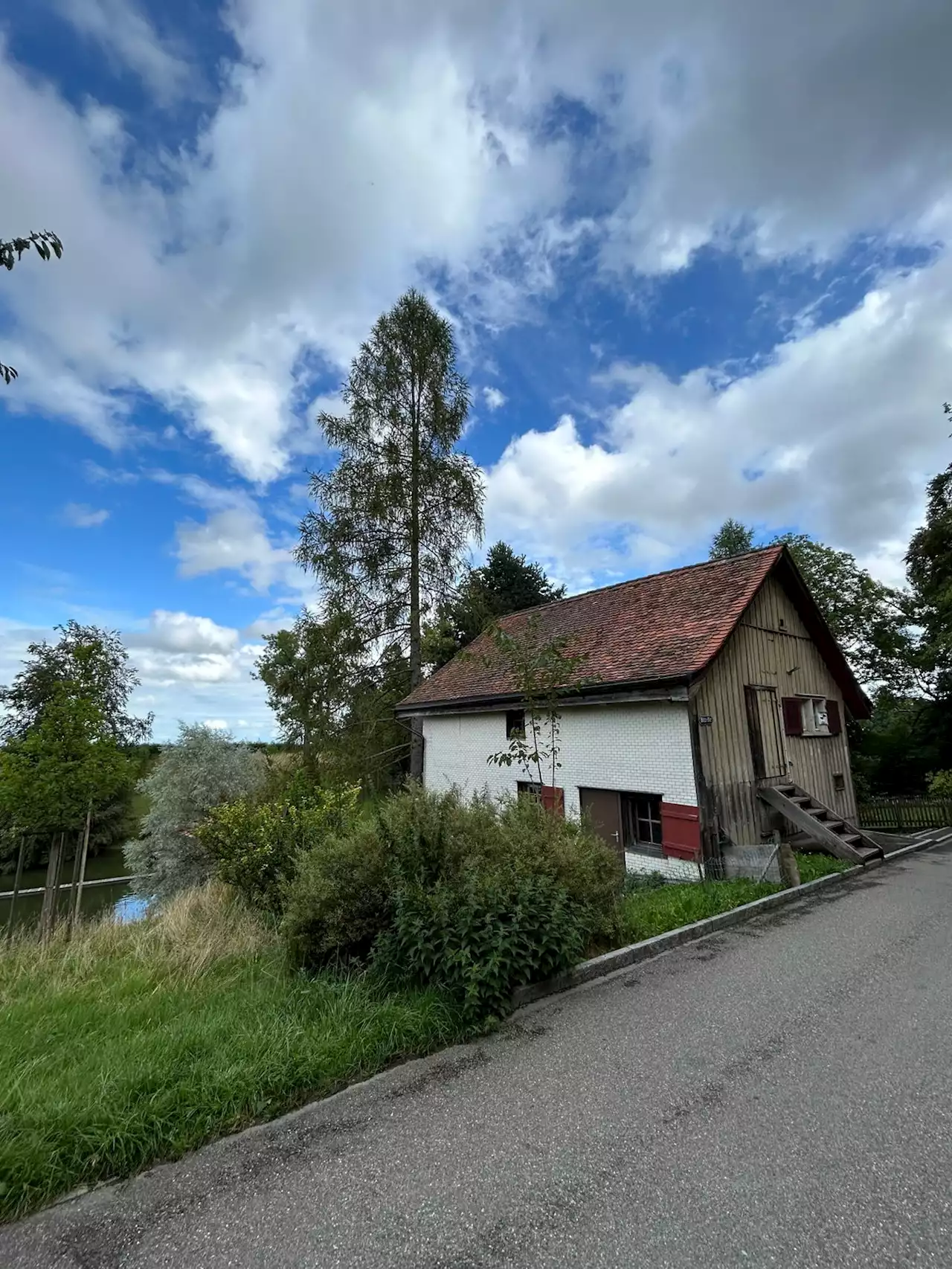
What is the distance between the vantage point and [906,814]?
55.0 ft

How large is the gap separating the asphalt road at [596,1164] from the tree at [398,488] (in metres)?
11.7

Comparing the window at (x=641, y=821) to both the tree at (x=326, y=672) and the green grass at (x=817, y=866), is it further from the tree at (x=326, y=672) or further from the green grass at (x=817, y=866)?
the tree at (x=326, y=672)

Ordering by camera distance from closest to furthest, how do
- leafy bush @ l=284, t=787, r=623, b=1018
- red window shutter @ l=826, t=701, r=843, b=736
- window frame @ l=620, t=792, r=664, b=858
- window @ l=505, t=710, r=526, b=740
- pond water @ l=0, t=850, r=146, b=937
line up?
leafy bush @ l=284, t=787, r=623, b=1018, window frame @ l=620, t=792, r=664, b=858, pond water @ l=0, t=850, r=146, b=937, window @ l=505, t=710, r=526, b=740, red window shutter @ l=826, t=701, r=843, b=736

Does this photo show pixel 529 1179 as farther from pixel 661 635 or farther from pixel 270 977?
pixel 661 635

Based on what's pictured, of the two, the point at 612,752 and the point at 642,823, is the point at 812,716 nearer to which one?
the point at 642,823

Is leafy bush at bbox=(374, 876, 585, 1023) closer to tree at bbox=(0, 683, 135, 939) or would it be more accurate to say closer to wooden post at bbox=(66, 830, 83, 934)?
wooden post at bbox=(66, 830, 83, 934)

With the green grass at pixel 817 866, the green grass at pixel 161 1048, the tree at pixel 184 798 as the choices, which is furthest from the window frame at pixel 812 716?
the tree at pixel 184 798

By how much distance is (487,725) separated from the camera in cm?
1431

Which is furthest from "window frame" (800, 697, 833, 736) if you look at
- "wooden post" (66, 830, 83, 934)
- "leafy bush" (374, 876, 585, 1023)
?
"wooden post" (66, 830, 83, 934)

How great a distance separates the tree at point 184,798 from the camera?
1249 centimetres

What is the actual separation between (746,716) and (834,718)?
482 centimetres

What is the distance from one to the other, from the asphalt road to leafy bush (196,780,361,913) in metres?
4.01

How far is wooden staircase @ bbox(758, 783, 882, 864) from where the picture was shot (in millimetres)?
9680

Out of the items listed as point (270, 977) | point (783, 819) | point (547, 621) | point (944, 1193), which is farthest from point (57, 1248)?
point (547, 621)
